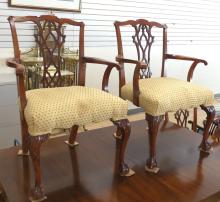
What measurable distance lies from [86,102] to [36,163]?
0.39 metres

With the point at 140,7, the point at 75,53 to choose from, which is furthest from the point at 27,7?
the point at 140,7

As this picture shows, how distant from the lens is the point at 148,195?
147 centimetres

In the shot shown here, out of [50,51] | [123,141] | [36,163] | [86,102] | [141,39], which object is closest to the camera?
[36,163]

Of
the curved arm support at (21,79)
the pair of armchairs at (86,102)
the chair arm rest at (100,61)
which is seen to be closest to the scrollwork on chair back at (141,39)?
the pair of armchairs at (86,102)

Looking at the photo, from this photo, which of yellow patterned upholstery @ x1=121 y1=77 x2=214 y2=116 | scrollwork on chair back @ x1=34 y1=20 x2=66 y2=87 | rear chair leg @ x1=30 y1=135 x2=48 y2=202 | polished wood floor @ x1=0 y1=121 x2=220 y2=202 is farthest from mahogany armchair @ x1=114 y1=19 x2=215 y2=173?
rear chair leg @ x1=30 y1=135 x2=48 y2=202

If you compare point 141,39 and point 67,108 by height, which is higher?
point 141,39

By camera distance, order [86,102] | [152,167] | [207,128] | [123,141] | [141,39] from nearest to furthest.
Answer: [86,102] < [123,141] < [152,167] < [207,128] < [141,39]

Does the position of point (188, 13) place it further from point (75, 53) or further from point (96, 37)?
point (75, 53)

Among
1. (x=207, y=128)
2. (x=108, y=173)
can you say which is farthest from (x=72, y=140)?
(x=207, y=128)

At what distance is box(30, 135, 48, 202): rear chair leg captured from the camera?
1313mm

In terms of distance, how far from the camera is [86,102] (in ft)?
4.77

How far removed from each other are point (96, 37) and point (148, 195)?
1994 mm

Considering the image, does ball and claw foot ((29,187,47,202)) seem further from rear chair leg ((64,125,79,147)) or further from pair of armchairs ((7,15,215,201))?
rear chair leg ((64,125,79,147))

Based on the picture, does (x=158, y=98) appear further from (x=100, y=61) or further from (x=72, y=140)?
(x=72, y=140)
